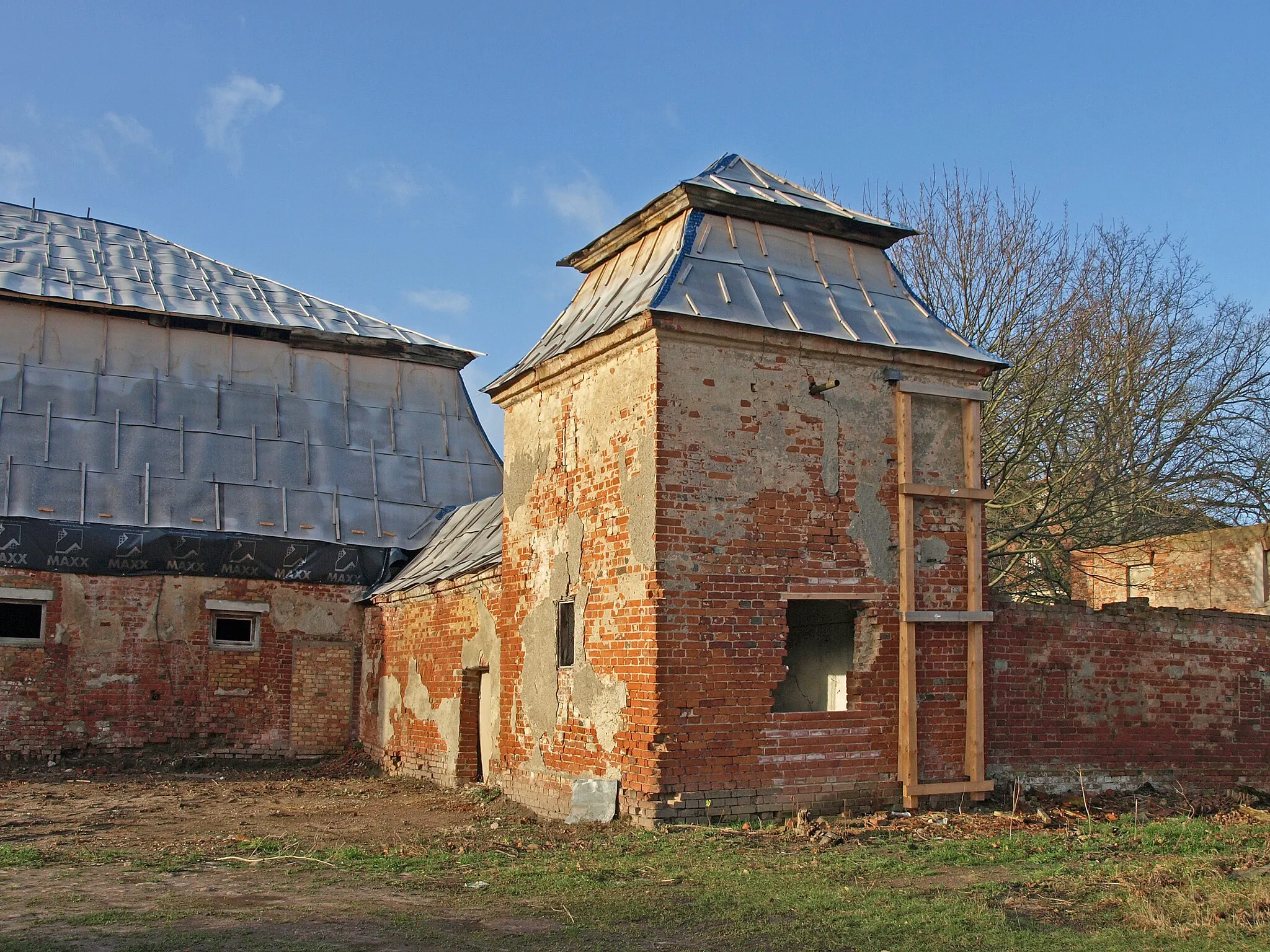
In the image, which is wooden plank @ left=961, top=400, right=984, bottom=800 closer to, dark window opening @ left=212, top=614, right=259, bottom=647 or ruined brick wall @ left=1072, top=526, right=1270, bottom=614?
ruined brick wall @ left=1072, top=526, right=1270, bottom=614

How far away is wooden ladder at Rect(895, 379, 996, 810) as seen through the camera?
10.4 m

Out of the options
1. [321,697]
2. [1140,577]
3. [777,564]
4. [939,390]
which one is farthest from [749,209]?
[1140,577]

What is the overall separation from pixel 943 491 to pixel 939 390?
37.9 inches

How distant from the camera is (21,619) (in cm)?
1606

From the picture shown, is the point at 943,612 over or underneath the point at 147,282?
underneath

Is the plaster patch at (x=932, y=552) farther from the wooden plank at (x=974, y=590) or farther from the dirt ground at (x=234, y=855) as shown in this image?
the dirt ground at (x=234, y=855)

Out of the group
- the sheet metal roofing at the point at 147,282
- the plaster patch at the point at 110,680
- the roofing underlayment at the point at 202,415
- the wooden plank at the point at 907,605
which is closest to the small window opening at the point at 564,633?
the wooden plank at the point at 907,605

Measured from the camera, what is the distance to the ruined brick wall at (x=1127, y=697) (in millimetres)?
11281

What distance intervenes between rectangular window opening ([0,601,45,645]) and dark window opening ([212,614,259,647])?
7.34ft

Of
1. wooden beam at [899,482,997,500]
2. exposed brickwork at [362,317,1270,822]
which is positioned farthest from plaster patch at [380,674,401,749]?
wooden beam at [899,482,997,500]

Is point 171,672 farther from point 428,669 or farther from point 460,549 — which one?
point 460,549

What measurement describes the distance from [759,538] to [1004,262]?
38.5 feet

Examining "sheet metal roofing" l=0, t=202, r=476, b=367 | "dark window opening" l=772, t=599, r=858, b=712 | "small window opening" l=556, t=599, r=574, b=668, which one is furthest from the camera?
"sheet metal roofing" l=0, t=202, r=476, b=367

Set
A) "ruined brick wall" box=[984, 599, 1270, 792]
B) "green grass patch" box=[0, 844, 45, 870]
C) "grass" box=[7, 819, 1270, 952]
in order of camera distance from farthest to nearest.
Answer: "ruined brick wall" box=[984, 599, 1270, 792], "green grass patch" box=[0, 844, 45, 870], "grass" box=[7, 819, 1270, 952]
